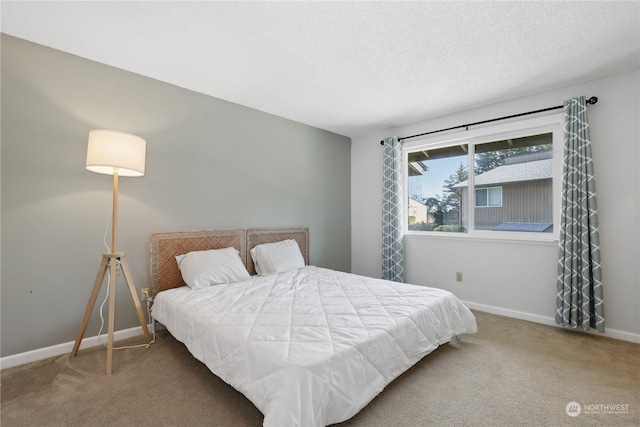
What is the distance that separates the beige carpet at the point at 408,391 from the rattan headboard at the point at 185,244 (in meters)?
0.60

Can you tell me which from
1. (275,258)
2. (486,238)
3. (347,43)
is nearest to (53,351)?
(275,258)

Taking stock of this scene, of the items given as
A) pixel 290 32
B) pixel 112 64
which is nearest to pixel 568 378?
pixel 290 32

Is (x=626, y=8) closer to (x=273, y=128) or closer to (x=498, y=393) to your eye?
(x=498, y=393)

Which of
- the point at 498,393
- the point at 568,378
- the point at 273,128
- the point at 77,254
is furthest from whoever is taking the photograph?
the point at 273,128

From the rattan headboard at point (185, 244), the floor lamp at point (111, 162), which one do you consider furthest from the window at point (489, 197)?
the floor lamp at point (111, 162)

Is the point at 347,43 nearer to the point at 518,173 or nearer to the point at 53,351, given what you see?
the point at 518,173

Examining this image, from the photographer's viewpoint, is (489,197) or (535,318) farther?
(489,197)

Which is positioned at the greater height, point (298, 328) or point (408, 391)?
point (298, 328)

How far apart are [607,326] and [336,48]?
3.42 meters

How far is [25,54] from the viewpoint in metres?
2.11

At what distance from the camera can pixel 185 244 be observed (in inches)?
112

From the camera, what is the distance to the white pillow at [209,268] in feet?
8.40

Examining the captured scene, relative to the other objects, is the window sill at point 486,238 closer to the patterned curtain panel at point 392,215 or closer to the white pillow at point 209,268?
the patterned curtain panel at point 392,215

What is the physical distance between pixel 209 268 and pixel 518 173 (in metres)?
3.45
